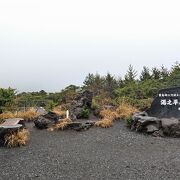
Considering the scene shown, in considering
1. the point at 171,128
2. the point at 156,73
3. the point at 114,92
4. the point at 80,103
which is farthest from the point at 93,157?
the point at 156,73

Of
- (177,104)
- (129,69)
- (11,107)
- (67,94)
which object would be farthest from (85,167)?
(129,69)

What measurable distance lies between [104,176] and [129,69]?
19618 mm

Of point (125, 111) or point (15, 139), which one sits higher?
point (125, 111)

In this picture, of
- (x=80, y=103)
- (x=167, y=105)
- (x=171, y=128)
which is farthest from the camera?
(x=80, y=103)

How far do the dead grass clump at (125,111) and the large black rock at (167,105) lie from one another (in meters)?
1.20

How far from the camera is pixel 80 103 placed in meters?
13.6

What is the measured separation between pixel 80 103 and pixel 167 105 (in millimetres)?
3747

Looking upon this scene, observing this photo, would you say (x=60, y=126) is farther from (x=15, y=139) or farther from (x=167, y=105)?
(x=167, y=105)

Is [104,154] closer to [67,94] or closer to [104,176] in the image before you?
[104,176]

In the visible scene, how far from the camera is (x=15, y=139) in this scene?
9.30 metres

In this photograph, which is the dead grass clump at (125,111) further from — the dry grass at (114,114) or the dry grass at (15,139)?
the dry grass at (15,139)

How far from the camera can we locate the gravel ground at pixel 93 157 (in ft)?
22.2

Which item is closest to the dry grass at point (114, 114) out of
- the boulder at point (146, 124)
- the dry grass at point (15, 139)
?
the boulder at point (146, 124)

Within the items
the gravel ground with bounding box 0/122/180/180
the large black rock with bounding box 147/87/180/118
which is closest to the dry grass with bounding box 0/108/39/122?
the gravel ground with bounding box 0/122/180/180
